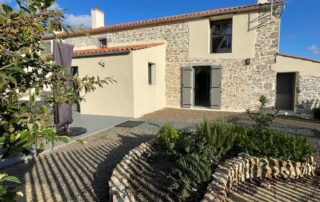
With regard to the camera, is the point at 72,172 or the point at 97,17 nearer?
the point at 72,172

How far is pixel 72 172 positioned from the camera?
12.5 feet

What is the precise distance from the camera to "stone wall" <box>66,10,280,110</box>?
9.81 meters

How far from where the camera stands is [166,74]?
11.9 metres

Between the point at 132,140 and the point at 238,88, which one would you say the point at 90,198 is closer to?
the point at 132,140

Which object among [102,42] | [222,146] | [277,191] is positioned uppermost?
[102,42]

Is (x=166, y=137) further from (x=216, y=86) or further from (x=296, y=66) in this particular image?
(x=296, y=66)

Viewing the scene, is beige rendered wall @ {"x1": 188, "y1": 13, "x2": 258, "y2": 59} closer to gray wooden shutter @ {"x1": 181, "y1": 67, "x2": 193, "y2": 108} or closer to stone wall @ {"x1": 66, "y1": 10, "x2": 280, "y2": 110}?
stone wall @ {"x1": 66, "y1": 10, "x2": 280, "y2": 110}

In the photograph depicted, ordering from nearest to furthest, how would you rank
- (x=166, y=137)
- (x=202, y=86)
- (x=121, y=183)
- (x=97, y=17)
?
1. (x=121, y=183)
2. (x=166, y=137)
3. (x=202, y=86)
4. (x=97, y=17)

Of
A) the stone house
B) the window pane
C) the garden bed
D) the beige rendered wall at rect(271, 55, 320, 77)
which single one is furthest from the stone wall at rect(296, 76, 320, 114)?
the window pane

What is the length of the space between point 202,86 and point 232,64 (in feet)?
9.55

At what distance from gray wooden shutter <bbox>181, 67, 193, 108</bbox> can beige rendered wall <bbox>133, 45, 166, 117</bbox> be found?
3.97 ft

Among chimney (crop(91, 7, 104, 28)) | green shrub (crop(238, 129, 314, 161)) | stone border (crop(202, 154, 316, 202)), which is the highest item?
chimney (crop(91, 7, 104, 28))

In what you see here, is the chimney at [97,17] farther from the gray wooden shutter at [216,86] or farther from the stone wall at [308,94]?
the stone wall at [308,94]

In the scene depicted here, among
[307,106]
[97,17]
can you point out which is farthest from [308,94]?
[97,17]
